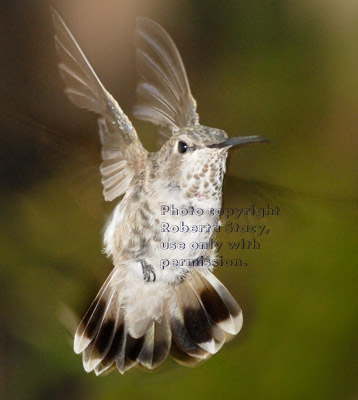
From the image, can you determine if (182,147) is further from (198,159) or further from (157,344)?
(157,344)

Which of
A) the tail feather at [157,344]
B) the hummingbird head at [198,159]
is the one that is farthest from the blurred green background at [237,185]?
the hummingbird head at [198,159]

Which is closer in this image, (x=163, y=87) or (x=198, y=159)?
(x=198, y=159)

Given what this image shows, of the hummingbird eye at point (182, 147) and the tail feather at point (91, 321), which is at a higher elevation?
the hummingbird eye at point (182, 147)

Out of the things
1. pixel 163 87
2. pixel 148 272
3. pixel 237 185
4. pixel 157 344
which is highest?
pixel 163 87

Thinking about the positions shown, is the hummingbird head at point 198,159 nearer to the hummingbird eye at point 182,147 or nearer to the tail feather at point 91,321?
the hummingbird eye at point 182,147

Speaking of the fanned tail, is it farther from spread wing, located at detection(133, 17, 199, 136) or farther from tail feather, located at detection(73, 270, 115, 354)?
spread wing, located at detection(133, 17, 199, 136)

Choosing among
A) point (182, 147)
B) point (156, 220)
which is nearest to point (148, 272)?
point (156, 220)
